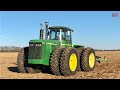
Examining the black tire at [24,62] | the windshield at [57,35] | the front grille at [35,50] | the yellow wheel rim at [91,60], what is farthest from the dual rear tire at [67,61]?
the black tire at [24,62]

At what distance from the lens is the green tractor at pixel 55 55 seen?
38.3 feet

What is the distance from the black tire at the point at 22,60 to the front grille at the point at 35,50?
90cm

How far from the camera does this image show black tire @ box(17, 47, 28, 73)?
1288 cm

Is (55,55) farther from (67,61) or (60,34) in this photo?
(60,34)

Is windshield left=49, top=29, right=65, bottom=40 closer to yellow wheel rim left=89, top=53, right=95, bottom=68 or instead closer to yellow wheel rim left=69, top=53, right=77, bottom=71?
yellow wheel rim left=69, top=53, right=77, bottom=71

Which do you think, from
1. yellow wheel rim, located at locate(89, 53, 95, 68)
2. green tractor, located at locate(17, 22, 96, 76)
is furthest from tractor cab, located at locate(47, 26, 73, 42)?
yellow wheel rim, located at locate(89, 53, 95, 68)

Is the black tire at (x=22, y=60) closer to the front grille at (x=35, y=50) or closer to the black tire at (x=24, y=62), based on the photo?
the black tire at (x=24, y=62)

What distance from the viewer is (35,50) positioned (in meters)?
12.0

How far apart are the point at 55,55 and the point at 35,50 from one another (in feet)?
3.37
